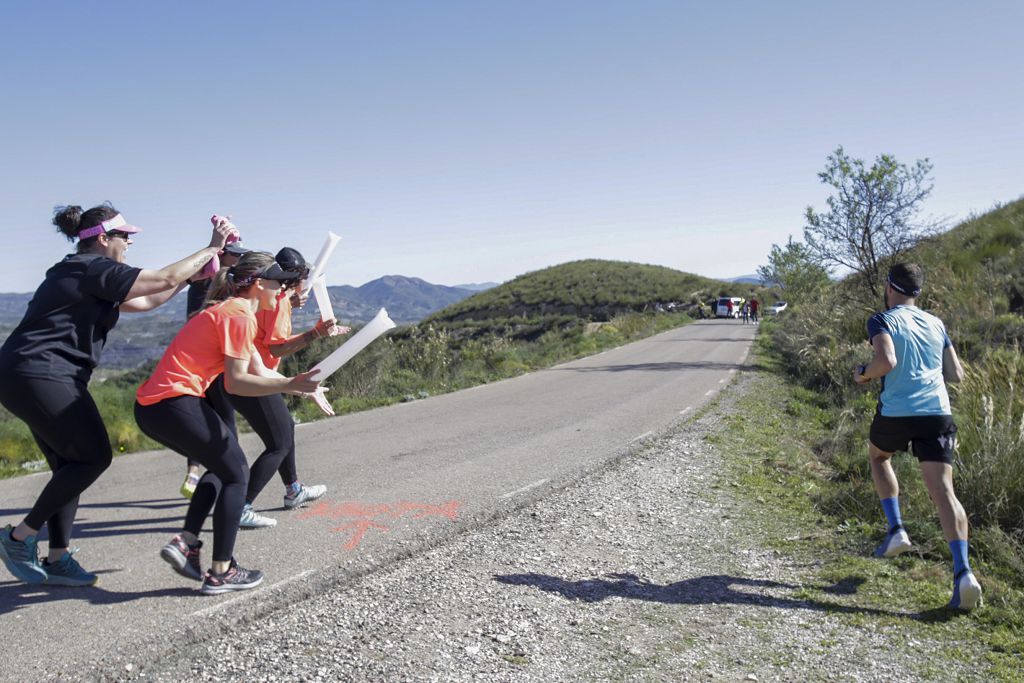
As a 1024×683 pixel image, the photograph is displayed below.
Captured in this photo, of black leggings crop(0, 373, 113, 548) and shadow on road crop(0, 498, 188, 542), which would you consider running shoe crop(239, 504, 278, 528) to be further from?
black leggings crop(0, 373, 113, 548)

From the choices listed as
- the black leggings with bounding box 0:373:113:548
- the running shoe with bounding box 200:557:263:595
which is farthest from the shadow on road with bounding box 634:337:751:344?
the black leggings with bounding box 0:373:113:548

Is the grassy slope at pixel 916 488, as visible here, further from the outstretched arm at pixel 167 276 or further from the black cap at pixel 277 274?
the outstretched arm at pixel 167 276

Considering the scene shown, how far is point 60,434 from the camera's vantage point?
13.9 ft

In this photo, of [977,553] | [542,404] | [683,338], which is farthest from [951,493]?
[683,338]

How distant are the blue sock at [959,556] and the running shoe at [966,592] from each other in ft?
0.09

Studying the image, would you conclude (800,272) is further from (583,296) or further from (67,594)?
(583,296)

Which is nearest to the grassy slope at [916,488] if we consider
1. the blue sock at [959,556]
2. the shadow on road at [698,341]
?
the blue sock at [959,556]

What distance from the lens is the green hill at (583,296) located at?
72.2m

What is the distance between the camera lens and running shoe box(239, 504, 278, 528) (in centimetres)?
559

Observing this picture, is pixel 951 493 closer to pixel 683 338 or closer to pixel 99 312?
pixel 99 312

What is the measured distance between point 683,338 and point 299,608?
30.1 meters

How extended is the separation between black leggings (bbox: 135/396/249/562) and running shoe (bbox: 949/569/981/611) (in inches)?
158

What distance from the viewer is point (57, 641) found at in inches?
149

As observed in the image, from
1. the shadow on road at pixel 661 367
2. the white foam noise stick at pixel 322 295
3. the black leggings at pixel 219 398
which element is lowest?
the shadow on road at pixel 661 367
